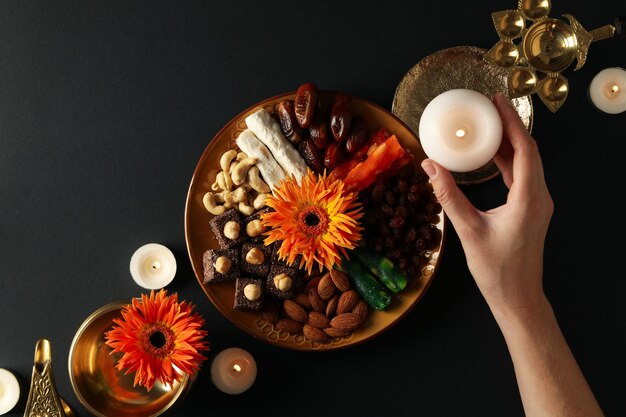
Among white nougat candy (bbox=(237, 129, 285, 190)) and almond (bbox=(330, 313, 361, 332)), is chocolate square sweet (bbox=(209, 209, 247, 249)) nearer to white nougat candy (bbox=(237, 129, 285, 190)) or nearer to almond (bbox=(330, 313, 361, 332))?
white nougat candy (bbox=(237, 129, 285, 190))

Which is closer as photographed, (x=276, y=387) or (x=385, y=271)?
(x=385, y=271)

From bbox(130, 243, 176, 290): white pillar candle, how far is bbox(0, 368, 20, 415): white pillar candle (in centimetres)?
33

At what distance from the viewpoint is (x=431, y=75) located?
1.23 meters

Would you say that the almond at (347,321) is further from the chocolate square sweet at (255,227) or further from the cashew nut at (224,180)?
the cashew nut at (224,180)

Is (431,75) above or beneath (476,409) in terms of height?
above

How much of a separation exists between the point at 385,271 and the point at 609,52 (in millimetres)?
713

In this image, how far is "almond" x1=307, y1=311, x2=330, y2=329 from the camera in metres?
1.16

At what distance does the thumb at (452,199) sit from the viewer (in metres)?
0.95

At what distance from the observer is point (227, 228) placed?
1.14 m

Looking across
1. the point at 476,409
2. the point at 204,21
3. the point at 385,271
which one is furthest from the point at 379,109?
the point at 476,409

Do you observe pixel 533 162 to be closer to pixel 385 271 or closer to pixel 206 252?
pixel 385 271

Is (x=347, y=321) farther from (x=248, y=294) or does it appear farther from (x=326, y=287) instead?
(x=248, y=294)

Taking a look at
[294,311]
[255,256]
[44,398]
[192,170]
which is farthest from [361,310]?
[44,398]

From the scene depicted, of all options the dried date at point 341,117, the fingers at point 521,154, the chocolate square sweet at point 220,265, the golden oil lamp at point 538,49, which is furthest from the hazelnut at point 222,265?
the golden oil lamp at point 538,49
